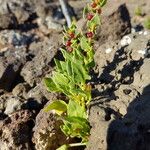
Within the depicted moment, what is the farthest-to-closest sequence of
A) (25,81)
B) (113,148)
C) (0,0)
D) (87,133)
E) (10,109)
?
(0,0) < (25,81) < (10,109) < (87,133) < (113,148)

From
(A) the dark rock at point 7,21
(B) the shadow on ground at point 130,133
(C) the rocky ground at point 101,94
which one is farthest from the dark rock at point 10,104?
(A) the dark rock at point 7,21

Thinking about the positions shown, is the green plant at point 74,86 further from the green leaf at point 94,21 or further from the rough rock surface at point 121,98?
the rough rock surface at point 121,98

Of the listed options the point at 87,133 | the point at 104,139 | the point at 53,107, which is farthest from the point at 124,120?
the point at 53,107

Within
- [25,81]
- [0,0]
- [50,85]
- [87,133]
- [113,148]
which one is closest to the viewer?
[113,148]

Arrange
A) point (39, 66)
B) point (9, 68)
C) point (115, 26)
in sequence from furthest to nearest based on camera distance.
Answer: point (115, 26) < point (9, 68) < point (39, 66)

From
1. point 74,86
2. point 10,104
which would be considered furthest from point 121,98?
point 10,104

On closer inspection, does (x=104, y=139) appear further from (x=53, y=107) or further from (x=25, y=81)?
(x=25, y=81)

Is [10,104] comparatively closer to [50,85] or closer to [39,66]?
[50,85]
